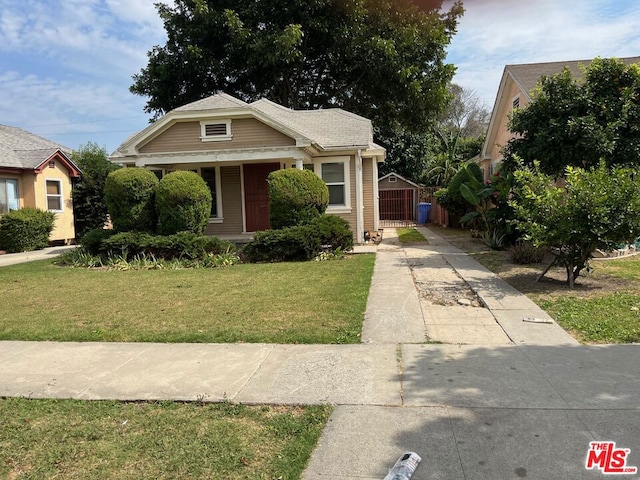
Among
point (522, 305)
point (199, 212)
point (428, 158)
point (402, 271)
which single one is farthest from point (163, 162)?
point (428, 158)

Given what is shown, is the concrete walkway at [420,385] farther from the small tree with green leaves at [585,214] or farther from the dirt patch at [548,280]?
the small tree with green leaves at [585,214]

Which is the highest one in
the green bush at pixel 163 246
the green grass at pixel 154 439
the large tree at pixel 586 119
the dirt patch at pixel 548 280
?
the large tree at pixel 586 119

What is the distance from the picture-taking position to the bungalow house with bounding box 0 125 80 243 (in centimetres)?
1941

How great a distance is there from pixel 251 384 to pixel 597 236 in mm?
6644

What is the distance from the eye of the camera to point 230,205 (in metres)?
17.2

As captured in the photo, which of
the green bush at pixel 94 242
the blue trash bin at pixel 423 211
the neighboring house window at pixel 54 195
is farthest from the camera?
the blue trash bin at pixel 423 211

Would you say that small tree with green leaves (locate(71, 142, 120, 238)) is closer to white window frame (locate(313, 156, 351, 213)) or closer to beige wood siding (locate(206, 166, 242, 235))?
beige wood siding (locate(206, 166, 242, 235))

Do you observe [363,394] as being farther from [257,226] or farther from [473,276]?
[257,226]

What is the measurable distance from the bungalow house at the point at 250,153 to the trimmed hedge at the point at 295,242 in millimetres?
2963

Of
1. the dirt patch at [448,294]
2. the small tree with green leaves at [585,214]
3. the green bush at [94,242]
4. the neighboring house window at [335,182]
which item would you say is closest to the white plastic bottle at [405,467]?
the dirt patch at [448,294]

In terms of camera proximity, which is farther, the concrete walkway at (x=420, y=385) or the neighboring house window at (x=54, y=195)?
the neighboring house window at (x=54, y=195)

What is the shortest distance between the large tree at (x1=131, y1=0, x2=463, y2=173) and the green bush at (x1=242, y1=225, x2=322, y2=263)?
1186 cm

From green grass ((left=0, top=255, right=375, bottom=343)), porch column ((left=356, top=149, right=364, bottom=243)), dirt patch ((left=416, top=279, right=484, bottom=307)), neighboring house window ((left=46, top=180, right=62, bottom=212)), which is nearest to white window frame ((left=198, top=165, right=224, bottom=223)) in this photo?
porch column ((left=356, top=149, right=364, bottom=243))

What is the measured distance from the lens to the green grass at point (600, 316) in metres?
5.64
